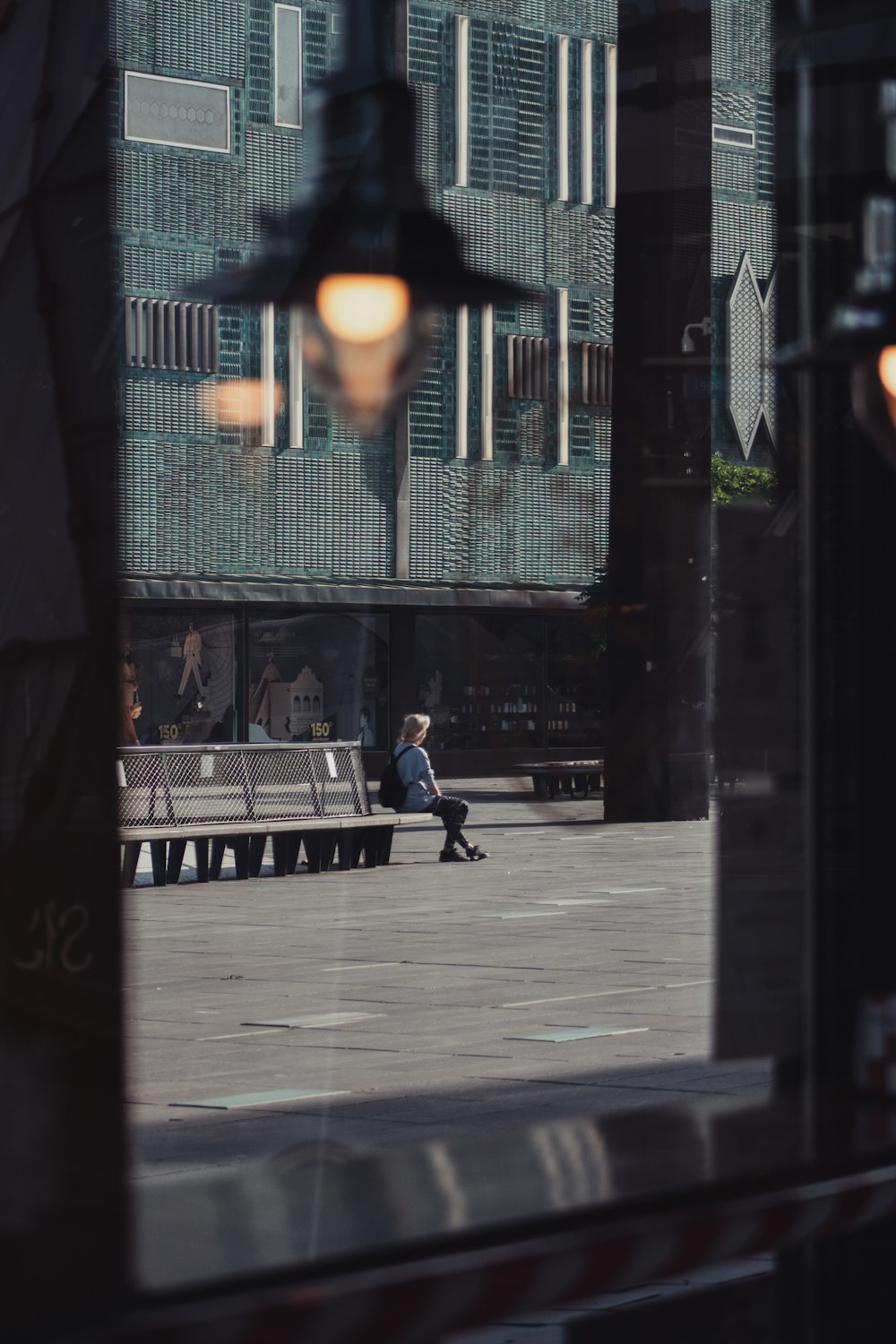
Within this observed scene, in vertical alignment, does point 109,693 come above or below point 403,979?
above

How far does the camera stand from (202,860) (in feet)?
46.1

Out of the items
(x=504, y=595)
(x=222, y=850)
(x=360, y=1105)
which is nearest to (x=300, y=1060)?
(x=360, y=1105)

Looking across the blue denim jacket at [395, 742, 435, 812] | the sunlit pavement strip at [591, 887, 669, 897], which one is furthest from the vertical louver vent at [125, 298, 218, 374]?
the blue denim jacket at [395, 742, 435, 812]

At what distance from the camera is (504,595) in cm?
499

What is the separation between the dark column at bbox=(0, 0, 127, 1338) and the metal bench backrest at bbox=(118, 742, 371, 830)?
32.0ft

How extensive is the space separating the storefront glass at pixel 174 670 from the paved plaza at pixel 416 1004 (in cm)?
53

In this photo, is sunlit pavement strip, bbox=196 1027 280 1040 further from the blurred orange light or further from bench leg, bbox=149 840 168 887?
bench leg, bbox=149 840 168 887

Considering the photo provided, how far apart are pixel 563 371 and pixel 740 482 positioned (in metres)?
0.48

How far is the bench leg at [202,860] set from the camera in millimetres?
14031

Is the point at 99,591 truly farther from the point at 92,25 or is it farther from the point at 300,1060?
the point at 300,1060

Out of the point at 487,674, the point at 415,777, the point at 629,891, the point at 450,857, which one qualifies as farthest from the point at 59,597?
the point at 450,857

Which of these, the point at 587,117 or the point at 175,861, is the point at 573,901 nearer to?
the point at 175,861

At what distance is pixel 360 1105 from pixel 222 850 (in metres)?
8.13

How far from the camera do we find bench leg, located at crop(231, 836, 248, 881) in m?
14.4
